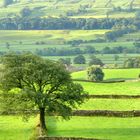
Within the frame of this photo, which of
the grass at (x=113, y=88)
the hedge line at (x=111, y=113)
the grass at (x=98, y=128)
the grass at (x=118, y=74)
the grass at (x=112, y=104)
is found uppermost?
the grass at (x=118, y=74)

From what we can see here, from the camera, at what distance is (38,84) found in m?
65.8

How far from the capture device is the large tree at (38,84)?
63.1m

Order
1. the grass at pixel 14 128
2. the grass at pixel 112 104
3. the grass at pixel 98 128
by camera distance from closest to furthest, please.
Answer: the grass at pixel 98 128, the grass at pixel 14 128, the grass at pixel 112 104

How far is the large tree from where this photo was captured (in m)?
63.1

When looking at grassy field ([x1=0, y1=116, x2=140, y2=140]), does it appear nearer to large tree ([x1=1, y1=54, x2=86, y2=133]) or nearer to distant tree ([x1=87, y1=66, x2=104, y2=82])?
large tree ([x1=1, y1=54, x2=86, y2=133])

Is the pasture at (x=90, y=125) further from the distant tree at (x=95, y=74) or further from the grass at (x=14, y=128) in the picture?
the distant tree at (x=95, y=74)

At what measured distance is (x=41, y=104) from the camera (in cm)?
6294

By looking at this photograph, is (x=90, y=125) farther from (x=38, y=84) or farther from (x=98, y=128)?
(x=38, y=84)

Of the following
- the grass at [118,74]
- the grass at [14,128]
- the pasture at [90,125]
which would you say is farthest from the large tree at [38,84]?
the grass at [118,74]

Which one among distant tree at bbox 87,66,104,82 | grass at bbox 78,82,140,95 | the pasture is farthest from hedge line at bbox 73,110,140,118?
distant tree at bbox 87,66,104,82

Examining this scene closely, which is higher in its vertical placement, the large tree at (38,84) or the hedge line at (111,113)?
the large tree at (38,84)

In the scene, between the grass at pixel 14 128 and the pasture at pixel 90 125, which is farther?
the grass at pixel 14 128

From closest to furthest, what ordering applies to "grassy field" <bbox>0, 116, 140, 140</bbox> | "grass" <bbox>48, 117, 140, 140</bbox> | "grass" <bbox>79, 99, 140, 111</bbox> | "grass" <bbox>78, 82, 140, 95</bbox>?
"grass" <bbox>48, 117, 140, 140</bbox>
"grassy field" <bbox>0, 116, 140, 140</bbox>
"grass" <bbox>79, 99, 140, 111</bbox>
"grass" <bbox>78, 82, 140, 95</bbox>

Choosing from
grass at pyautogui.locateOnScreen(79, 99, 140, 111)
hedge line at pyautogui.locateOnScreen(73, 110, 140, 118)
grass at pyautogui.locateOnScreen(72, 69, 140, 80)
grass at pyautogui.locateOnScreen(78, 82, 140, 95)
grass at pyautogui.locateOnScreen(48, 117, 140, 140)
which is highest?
grass at pyautogui.locateOnScreen(72, 69, 140, 80)
